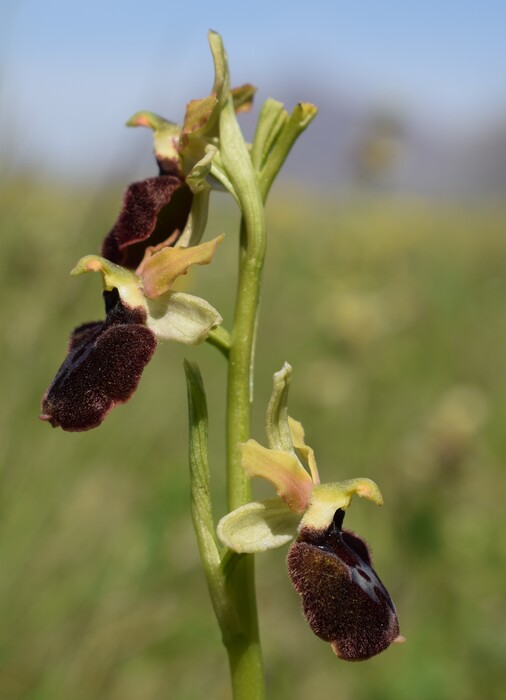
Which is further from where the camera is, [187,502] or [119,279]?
[187,502]

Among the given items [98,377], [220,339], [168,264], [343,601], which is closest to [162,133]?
[168,264]

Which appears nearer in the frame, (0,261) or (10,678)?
(10,678)

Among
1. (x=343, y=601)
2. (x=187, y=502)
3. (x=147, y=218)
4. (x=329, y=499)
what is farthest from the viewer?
(x=187, y=502)

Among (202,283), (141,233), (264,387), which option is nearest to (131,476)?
(264,387)

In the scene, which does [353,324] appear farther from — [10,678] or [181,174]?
[181,174]

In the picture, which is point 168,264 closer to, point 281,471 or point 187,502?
point 281,471

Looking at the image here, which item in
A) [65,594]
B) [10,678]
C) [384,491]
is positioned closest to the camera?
[10,678]

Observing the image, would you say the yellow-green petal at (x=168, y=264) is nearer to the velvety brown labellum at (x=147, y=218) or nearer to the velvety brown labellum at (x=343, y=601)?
the velvety brown labellum at (x=147, y=218)
